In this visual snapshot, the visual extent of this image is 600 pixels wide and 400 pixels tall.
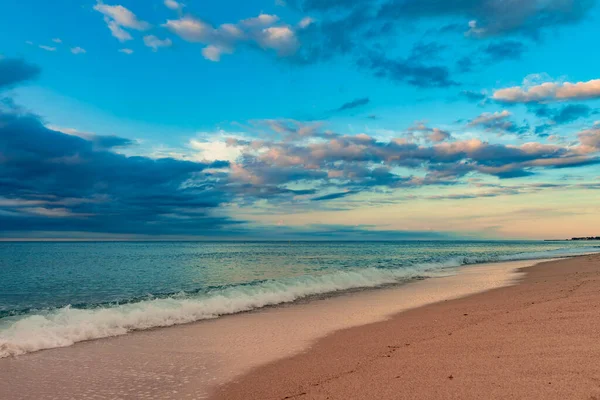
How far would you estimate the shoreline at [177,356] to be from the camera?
6.95 metres

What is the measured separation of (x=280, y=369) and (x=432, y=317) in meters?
6.15

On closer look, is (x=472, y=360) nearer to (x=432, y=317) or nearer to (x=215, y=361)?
(x=215, y=361)

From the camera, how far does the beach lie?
584 cm

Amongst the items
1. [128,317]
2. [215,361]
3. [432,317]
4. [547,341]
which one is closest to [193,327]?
[128,317]

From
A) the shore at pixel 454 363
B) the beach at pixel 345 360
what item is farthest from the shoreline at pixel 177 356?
the shore at pixel 454 363

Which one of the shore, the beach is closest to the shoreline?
the beach

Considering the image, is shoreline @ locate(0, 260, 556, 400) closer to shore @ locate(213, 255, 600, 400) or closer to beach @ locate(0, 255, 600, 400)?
beach @ locate(0, 255, 600, 400)

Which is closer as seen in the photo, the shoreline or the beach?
the beach

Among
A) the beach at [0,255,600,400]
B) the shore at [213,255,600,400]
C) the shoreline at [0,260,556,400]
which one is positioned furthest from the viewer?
the shoreline at [0,260,556,400]

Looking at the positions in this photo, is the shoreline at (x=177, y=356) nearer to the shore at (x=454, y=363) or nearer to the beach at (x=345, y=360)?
the beach at (x=345, y=360)

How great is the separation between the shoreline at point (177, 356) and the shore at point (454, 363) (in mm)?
603

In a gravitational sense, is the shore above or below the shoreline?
above

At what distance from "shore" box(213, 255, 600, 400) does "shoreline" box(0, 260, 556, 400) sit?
603 millimetres

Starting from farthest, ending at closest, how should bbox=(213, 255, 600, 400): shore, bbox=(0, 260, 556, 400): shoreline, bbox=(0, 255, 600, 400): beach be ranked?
bbox=(0, 260, 556, 400): shoreline → bbox=(0, 255, 600, 400): beach → bbox=(213, 255, 600, 400): shore
